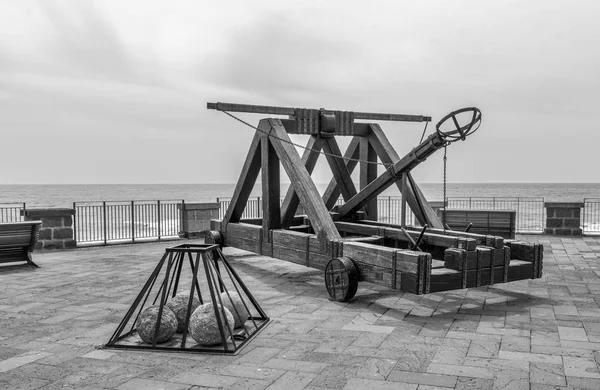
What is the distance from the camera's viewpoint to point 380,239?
715 cm

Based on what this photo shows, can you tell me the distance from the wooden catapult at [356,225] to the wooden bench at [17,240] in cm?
293

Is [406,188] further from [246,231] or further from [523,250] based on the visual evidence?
[246,231]

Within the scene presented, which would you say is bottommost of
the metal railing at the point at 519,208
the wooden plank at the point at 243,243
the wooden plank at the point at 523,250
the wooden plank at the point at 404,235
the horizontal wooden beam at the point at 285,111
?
the metal railing at the point at 519,208

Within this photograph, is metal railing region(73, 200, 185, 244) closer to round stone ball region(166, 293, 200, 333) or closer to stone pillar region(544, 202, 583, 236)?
Result: round stone ball region(166, 293, 200, 333)

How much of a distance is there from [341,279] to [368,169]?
3.54 m

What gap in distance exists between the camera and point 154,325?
15.5 ft

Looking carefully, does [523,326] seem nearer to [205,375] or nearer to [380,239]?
[380,239]

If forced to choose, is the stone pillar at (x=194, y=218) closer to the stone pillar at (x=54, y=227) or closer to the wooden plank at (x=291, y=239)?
the stone pillar at (x=54, y=227)

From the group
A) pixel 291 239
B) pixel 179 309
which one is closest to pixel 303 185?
pixel 291 239

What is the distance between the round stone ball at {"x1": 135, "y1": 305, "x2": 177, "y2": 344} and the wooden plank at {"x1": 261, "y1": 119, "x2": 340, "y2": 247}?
8.18 feet

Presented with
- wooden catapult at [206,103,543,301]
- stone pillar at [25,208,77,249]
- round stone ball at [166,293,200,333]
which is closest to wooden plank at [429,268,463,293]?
wooden catapult at [206,103,543,301]

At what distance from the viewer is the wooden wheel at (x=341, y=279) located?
6285 millimetres

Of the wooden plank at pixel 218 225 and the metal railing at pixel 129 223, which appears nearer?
the wooden plank at pixel 218 225

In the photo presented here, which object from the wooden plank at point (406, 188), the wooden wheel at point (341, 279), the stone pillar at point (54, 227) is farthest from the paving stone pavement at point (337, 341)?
the stone pillar at point (54, 227)
